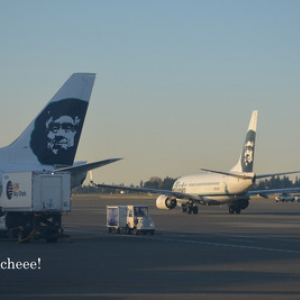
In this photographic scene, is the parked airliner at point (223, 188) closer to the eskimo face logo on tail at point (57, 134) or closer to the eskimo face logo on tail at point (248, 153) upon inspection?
the eskimo face logo on tail at point (248, 153)

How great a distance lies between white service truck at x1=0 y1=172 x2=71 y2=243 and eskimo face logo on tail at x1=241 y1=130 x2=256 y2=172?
4927cm

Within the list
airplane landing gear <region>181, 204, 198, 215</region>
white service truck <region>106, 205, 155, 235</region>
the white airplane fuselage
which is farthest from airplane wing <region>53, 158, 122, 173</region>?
airplane landing gear <region>181, 204, 198, 215</region>

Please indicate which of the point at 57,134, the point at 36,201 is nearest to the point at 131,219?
the point at 57,134

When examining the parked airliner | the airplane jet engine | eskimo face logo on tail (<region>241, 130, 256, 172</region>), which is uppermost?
eskimo face logo on tail (<region>241, 130, 256, 172</region>)

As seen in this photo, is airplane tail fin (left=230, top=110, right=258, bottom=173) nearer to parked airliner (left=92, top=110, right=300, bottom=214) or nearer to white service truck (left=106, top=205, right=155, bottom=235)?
parked airliner (left=92, top=110, right=300, bottom=214)

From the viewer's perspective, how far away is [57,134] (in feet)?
128

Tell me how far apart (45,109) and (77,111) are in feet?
5.79

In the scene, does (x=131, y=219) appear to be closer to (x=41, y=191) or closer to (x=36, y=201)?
(x=41, y=191)

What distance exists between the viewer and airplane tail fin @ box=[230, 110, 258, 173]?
85000 mm

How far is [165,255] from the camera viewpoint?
31031 millimetres

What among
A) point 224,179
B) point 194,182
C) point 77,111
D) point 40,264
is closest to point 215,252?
point 40,264

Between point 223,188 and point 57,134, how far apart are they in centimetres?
4925

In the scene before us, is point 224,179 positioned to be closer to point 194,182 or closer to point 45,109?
point 194,182

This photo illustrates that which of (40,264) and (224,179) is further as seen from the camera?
(224,179)
